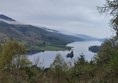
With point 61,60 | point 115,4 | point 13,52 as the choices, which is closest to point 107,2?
point 115,4

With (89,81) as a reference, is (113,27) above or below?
above

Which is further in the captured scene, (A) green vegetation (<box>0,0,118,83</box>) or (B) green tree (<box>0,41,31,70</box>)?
(B) green tree (<box>0,41,31,70</box>)

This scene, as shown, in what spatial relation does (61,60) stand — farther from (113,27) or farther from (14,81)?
(14,81)

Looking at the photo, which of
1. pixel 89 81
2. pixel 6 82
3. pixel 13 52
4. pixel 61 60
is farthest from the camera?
pixel 13 52

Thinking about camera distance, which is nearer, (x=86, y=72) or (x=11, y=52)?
(x=86, y=72)

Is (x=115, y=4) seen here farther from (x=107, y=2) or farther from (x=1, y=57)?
(x=1, y=57)

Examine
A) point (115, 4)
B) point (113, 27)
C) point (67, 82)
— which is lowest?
point (67, 82)

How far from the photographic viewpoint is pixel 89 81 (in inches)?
428

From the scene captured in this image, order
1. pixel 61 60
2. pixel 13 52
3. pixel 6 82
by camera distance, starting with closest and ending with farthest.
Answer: pixel 6 82, pixel 61 60, pixel 13 52

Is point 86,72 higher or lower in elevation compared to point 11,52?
lower

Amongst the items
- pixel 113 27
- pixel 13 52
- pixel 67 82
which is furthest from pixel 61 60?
pixel 67 82

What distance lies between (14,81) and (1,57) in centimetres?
6593

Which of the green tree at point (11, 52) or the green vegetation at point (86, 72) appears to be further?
the green tree at point (11, 52)

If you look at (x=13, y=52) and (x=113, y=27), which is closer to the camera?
(x=113, y=27)
